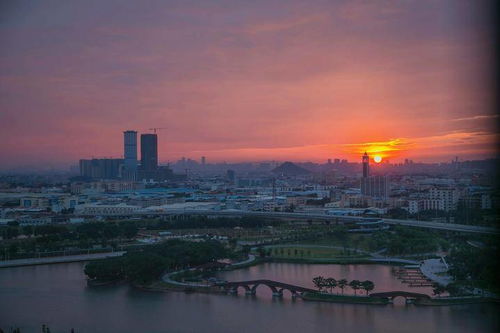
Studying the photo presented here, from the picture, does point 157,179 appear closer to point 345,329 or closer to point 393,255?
point 393,255

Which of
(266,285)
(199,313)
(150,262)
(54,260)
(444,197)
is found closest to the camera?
(199,313)

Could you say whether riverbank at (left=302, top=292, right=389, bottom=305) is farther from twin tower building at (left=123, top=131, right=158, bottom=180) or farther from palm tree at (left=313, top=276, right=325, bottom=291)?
twin tower building at (left=123, top=131, right=158, bottom=180)

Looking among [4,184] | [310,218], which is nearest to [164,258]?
[310,218]

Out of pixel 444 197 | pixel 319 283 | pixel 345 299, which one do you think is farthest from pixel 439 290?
pixel 444 197

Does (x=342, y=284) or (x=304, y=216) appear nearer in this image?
(x=342, y=284)

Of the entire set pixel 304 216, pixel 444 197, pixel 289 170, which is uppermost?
pixel 289 170

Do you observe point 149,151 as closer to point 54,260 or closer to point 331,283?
point 54,260

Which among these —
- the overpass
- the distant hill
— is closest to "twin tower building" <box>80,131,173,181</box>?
the distant hill
